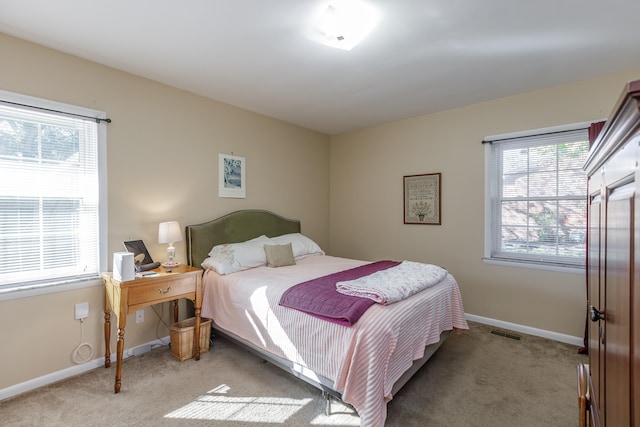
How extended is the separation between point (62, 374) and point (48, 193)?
1400 millimetres

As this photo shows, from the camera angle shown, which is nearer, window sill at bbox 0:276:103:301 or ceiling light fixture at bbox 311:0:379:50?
ceiling light fixture at bbox 311:0:379:50

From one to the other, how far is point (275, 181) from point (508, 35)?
2.86 meters

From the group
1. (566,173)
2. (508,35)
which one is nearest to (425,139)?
(566,173)

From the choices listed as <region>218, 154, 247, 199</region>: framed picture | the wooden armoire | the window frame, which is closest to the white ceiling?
the window frame

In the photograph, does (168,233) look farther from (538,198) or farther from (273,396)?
(538,198)

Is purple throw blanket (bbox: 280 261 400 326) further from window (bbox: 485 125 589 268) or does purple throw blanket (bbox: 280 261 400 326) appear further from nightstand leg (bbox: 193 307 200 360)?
window (bbox: 485 125 589 268)

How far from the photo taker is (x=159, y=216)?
2953 millimetres

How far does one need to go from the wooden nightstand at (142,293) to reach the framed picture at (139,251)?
0.16m

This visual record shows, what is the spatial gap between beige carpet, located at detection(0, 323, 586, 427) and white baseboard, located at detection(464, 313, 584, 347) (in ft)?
0.89

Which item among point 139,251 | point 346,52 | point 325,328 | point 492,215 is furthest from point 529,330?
point 139,251

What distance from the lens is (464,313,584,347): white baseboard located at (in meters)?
2.95

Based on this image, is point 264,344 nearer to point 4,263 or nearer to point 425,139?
point 4,263

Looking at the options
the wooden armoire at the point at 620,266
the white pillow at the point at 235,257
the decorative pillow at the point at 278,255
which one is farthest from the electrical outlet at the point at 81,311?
the wooden armoire at the point at 620,266

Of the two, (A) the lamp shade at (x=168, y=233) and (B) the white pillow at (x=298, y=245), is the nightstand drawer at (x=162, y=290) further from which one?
(B) the white pillow at (x=298, y=245)
